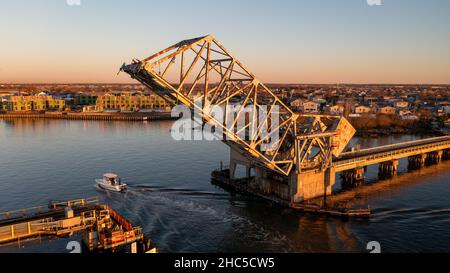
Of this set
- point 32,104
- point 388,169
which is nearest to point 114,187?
point 388,169

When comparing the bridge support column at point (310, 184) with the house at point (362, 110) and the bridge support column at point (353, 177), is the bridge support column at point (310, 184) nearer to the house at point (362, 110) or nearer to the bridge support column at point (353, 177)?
the bridge support column at point (353, 177)

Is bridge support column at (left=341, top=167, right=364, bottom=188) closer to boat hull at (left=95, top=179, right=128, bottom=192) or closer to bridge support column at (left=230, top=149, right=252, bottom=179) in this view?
bridge support column at (left=230, top=149, right=252, bottom=179)

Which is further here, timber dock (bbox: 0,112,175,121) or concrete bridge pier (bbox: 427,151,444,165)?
timber dock (bbox: 0,112,175,121)

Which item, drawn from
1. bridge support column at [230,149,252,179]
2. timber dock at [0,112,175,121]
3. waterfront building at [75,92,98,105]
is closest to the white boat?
bridge support column at [230,149,252,179]

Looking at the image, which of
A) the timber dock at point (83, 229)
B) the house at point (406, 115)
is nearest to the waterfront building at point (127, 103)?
the house at point (406, 115)

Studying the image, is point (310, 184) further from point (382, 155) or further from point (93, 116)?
point (93, 116)
